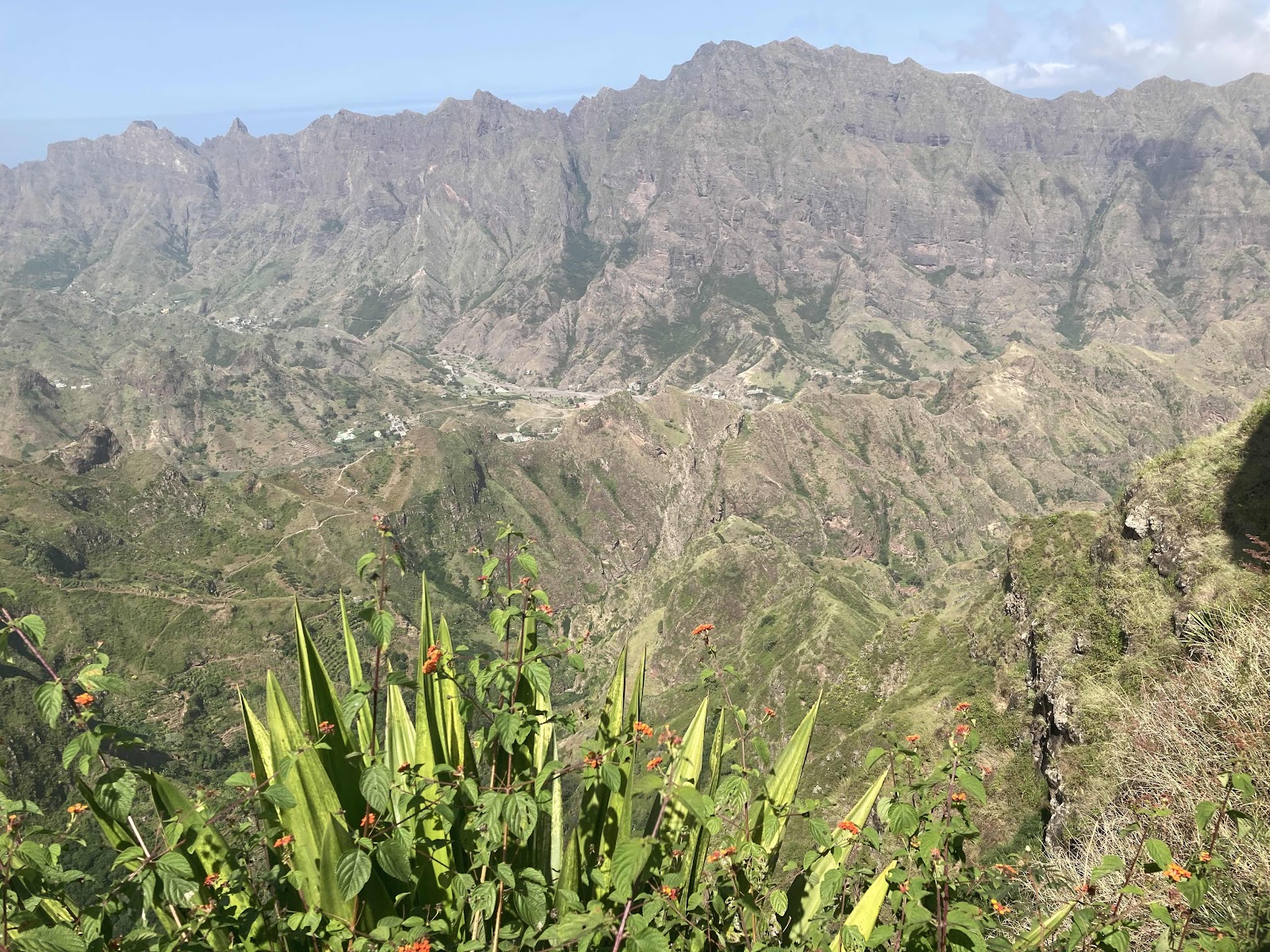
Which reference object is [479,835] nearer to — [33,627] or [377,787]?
[377,787]

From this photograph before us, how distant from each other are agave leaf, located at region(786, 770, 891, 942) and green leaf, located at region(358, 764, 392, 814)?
2677 millimetres

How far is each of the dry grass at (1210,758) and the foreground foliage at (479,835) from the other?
1.85 metres

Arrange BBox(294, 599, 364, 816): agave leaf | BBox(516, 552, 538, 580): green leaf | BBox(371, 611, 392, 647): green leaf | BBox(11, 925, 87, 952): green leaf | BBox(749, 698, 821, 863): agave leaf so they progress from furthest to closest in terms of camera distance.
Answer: BBox(749, 698, 821, 863): agave leaf < BBox(516, 552, 538, 580): green leaf < BBox(294, 599, 364, 816): agave leaf < BBox(371, 611, 392, 647): green leaf < BBox(11, 925, 87, 952): green leaf

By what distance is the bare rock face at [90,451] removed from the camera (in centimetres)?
18550

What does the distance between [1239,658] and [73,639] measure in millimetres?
140822

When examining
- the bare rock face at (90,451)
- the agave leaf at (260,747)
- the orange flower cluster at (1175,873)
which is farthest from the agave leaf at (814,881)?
the bare rock face at (90,451)

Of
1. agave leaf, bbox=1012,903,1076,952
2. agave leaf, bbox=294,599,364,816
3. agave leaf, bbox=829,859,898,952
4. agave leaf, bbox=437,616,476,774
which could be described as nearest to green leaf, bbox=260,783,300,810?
agave leaf, bbox=294,599,364,816

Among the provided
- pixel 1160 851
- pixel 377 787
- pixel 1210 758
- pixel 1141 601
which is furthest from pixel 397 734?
pixel 1141 601

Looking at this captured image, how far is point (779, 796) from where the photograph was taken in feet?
15.0

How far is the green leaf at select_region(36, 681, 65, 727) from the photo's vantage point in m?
3.11

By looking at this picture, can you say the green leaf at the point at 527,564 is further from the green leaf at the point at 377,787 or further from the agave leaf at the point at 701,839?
the agave leaf at the point at 701,839

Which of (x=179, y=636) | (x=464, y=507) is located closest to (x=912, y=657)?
(x=179, y=636)

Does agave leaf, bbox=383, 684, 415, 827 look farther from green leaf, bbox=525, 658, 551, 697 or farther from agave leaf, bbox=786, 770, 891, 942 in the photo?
agave leaf, bbox=786, 770, 891, 942

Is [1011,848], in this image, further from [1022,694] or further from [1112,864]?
[1112,864]
